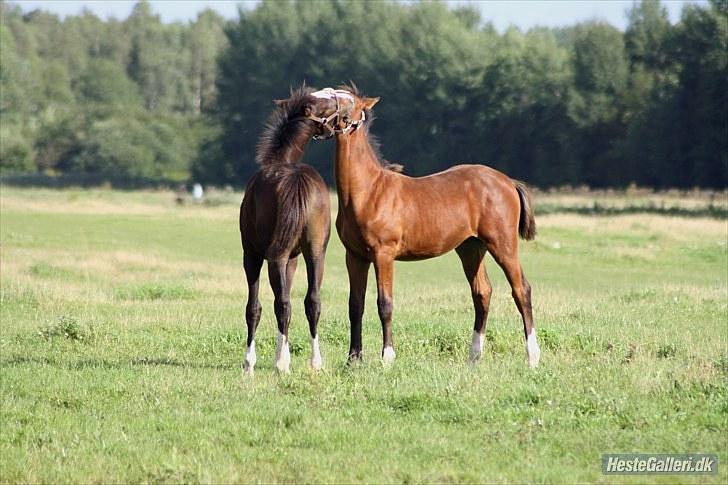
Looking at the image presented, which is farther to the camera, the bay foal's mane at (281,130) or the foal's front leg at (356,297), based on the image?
the bay foal's mane at (281,130)

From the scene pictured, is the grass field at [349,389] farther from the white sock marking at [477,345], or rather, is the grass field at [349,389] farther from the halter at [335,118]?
the halter at [335,118]

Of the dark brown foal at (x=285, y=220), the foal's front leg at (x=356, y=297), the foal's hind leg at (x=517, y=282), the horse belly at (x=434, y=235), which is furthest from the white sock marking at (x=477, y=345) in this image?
the dark brown foal at (x=285, y=220)

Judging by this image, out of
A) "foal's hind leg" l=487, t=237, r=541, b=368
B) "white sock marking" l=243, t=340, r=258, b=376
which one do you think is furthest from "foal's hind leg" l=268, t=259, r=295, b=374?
"foal's hind leg" l=487, t=237, r=541, b=368

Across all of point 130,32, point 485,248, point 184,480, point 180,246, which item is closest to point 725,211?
point 180,246

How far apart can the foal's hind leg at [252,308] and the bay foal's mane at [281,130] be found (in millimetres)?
974

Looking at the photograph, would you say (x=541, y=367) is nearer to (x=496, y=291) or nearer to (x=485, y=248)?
(x=485, y=248)

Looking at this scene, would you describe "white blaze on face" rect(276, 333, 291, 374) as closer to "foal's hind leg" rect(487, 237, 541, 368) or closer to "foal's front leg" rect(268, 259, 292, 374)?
"foal's front leg" rect(268, 259, 292, 374)

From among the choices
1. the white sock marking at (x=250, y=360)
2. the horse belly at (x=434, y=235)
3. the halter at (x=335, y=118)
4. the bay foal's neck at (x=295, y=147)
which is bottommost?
the white sock marking at (x=250, y=360)

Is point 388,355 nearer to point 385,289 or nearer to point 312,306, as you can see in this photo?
point 385,289

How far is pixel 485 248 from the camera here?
11.6 m

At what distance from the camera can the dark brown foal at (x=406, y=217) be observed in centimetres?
1071

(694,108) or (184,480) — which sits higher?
(694,108)

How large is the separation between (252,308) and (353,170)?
171cm

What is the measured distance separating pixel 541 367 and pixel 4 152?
284ft
